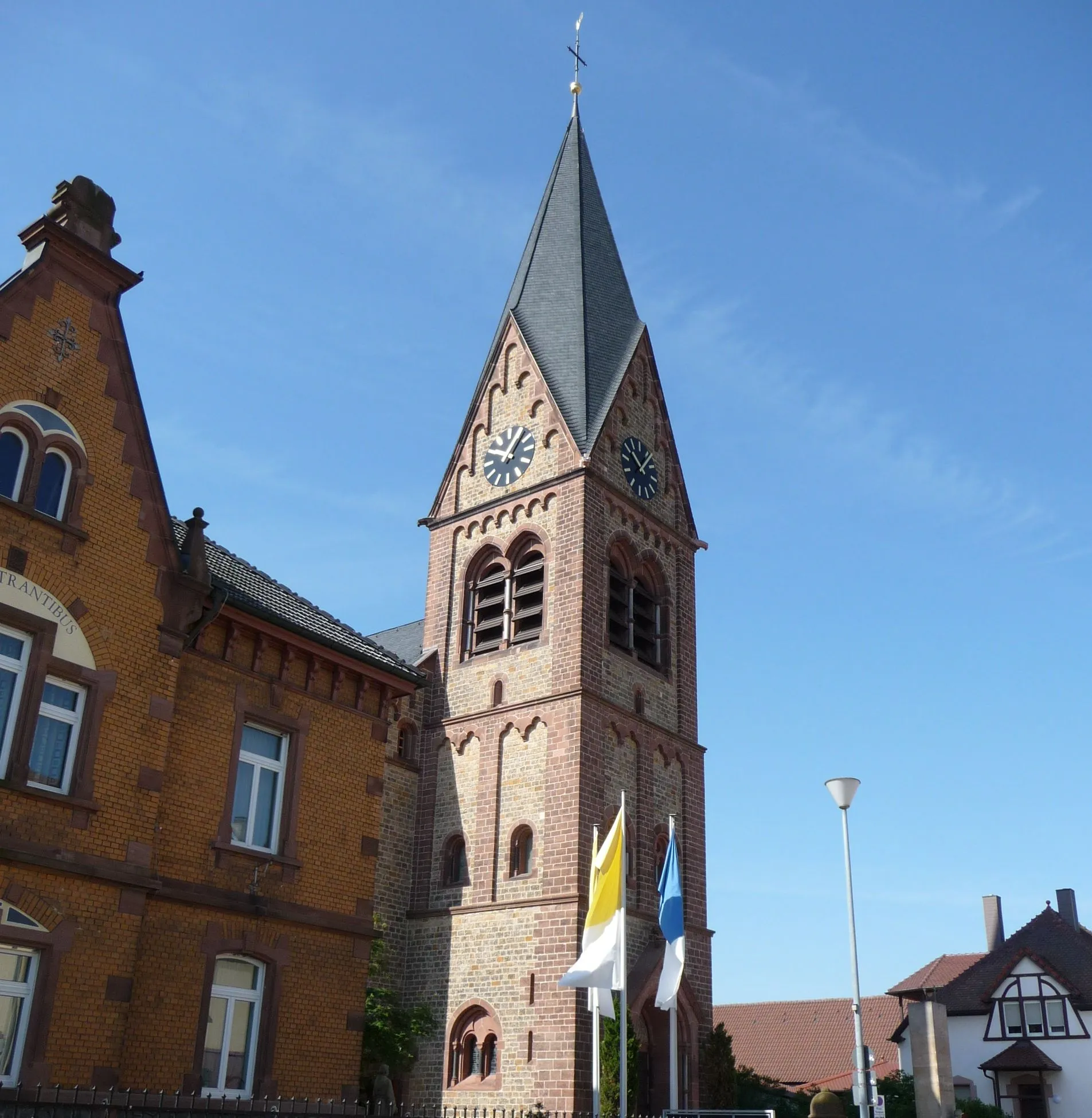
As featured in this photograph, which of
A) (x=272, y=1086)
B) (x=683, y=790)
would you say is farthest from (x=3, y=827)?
(x=683, y=790)

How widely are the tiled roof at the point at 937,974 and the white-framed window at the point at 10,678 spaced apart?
42.9m

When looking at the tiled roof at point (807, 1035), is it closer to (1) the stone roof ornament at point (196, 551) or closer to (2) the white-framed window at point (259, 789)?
(2) the white-framed window at point (259, 789)

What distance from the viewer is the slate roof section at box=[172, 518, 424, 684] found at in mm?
18266

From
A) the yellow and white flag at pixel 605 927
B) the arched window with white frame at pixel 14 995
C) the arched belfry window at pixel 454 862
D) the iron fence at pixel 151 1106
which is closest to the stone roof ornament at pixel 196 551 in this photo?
the arched window with white frame at pixel 14 995

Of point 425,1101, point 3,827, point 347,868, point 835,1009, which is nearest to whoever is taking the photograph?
point 3,827

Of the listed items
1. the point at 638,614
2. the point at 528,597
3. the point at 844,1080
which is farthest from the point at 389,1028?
the point at 844,1080

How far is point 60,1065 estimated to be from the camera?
1403 centimetres

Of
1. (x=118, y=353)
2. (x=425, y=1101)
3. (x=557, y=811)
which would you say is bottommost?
(x=425, y=1101)

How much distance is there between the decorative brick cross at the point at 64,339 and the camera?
16328mm

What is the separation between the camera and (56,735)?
15242 millimetres

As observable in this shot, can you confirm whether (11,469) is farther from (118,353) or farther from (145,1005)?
(145,1005)

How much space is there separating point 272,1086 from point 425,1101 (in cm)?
1190

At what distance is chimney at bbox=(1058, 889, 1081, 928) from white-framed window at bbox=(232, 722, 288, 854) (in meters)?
44.2

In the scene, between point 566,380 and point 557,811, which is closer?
point 557,811
